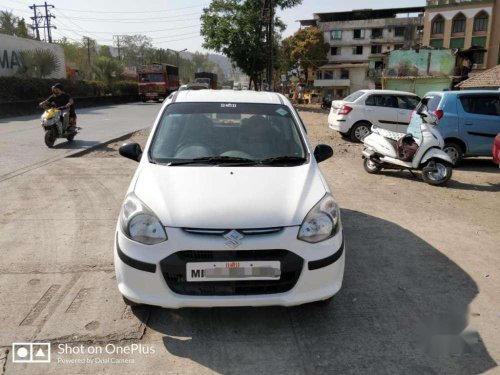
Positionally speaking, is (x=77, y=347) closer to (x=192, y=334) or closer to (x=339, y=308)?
(x=192, y=334)

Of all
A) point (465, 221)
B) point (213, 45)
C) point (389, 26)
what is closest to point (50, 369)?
point (465, 221)

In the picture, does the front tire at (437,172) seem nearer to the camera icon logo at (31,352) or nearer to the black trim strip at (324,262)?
the black trim strip at (324,262)

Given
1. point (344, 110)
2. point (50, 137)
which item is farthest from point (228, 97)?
point (344, 110)

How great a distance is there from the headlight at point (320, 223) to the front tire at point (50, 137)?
32.8ft

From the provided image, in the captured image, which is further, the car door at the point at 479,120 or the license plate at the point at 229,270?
the car door at the point at 479,120

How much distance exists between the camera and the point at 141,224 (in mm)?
3141

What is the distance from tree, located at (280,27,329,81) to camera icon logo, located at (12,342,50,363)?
67317mm

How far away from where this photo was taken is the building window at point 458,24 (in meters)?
61.1

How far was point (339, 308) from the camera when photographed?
3625 millimetres

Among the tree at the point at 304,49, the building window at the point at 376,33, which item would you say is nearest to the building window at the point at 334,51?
the building window at the point at 376,33

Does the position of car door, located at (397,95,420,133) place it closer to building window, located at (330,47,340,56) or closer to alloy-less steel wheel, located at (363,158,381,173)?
alloy-less steel wheel, located at (363,158,381,173)

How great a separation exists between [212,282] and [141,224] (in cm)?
66

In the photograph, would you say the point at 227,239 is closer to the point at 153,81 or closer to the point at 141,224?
the point at 141,224

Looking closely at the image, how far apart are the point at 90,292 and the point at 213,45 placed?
3553 centimetres
